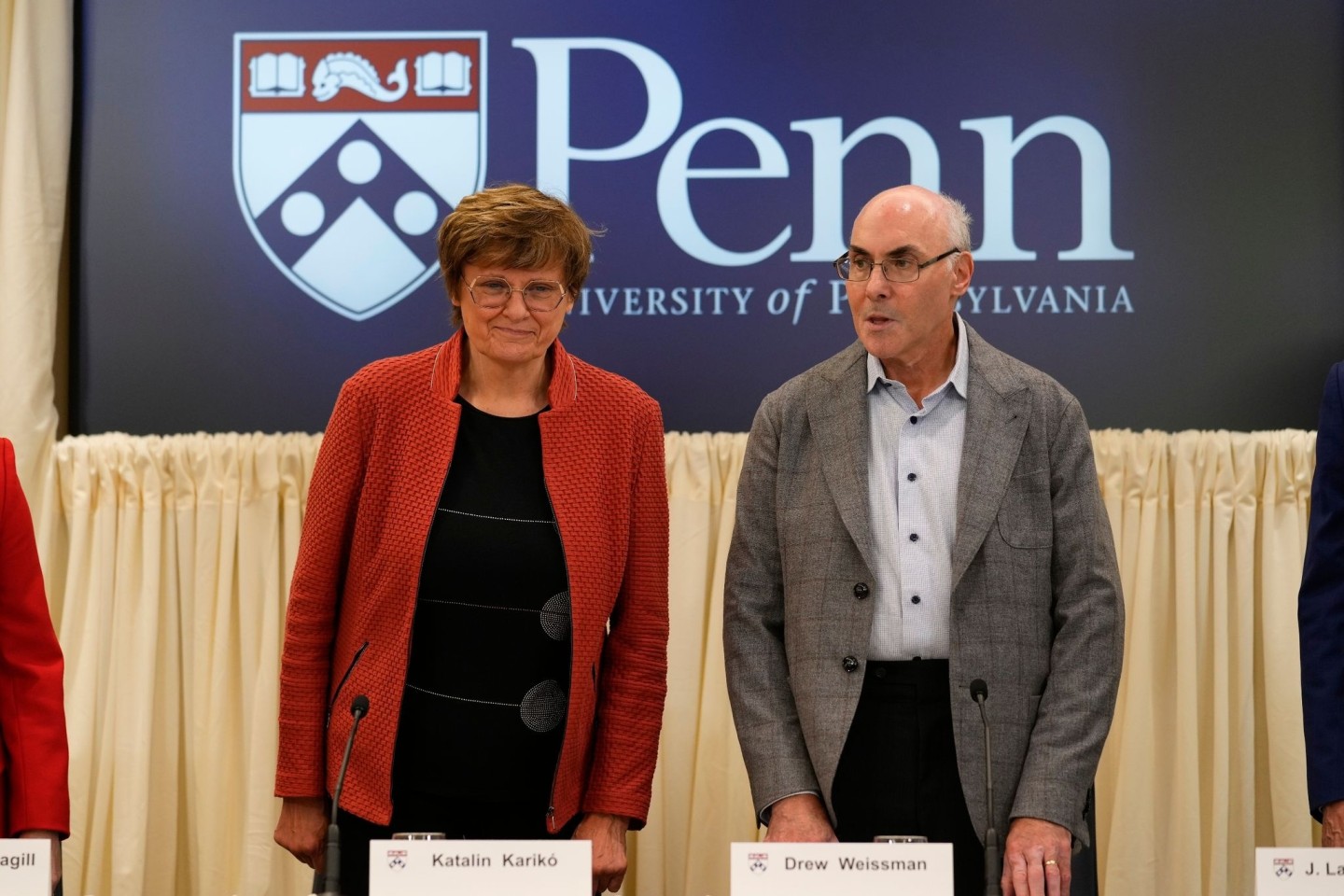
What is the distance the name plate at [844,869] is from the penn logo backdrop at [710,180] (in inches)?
77.5

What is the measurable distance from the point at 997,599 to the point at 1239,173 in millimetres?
1817

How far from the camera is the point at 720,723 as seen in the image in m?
3.55

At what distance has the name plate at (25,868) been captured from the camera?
5.92ft

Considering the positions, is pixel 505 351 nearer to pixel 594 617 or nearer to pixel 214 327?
pixel 594 617

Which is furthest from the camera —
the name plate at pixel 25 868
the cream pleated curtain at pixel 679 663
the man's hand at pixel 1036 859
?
the cream pleated curtain at pixel 679 663

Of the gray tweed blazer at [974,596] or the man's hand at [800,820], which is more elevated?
the gray tweed blazer at [974,596]

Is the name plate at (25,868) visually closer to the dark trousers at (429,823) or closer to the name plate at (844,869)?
→ the dark trousers at (429,823)

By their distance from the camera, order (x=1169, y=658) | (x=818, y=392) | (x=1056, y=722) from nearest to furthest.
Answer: (x=1056, y=722)
(x=818, y=392)
(x=1169, y=658)

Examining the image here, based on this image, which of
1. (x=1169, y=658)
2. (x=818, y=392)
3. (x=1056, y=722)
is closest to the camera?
(x=1056, y=722)

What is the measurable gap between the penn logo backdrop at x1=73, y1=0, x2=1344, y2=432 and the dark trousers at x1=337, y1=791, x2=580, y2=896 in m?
1.55

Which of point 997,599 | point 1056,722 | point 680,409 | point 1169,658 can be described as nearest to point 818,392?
point 997,599

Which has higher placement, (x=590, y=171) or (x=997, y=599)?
(x=590, y=171)

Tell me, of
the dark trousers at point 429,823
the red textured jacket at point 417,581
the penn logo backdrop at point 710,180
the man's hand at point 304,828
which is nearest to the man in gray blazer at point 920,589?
the red textured jacket at point 417,581

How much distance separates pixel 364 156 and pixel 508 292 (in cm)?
156
